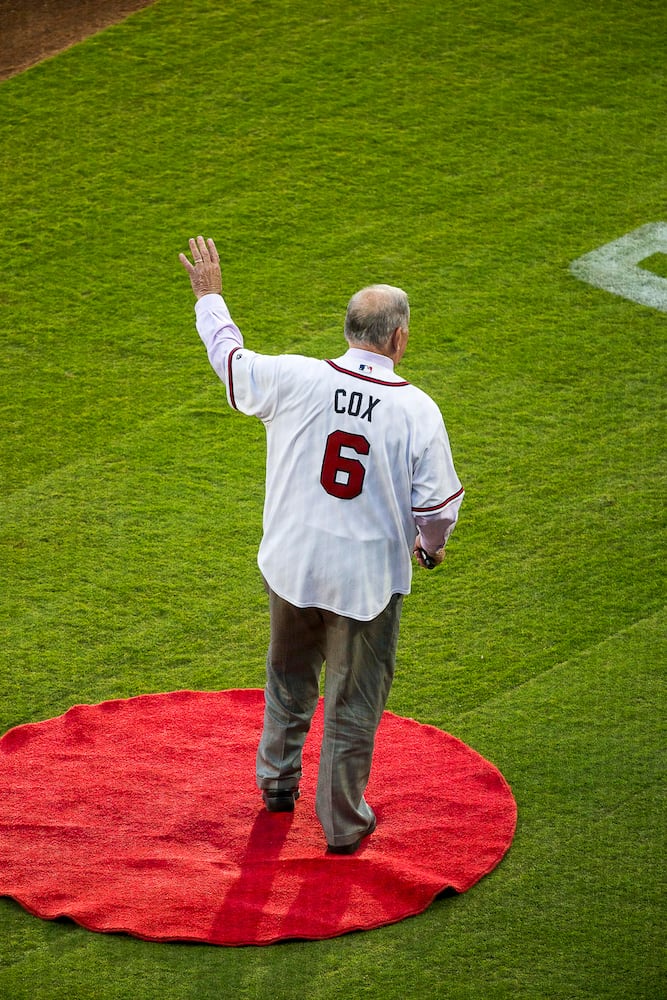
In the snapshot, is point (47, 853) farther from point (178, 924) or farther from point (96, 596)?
point (96, 596)

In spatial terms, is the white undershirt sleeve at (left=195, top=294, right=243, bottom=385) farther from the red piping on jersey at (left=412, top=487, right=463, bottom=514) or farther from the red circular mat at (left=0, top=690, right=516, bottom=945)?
the red circular mat at (left=0, top=690, right=516, bottom=945)

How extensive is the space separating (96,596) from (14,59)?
17.7ft

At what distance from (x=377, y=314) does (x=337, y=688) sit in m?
1.05

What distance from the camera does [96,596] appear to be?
489cm

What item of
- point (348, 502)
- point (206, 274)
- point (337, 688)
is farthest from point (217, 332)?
point (337, 688)

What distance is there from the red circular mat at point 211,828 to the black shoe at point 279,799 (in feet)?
0.09

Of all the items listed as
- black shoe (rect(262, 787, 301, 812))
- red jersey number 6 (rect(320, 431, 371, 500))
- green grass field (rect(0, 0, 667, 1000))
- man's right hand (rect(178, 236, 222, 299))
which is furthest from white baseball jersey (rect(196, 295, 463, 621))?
A: green grass field (rect(0, 0, 667, 1000))

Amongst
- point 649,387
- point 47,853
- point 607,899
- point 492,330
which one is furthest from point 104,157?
point 607,899

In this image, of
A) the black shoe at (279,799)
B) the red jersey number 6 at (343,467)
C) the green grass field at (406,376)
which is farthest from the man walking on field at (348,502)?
the green grass field at (406,376)

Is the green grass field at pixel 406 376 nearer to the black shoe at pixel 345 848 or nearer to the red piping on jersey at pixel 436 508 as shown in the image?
the black shoe at pixel 345 848

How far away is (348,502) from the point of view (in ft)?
11.3

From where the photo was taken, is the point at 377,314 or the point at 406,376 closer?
the point at 377,314

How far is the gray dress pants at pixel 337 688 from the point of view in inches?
140

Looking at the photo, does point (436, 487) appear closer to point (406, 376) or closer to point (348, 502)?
point (348, 502)
